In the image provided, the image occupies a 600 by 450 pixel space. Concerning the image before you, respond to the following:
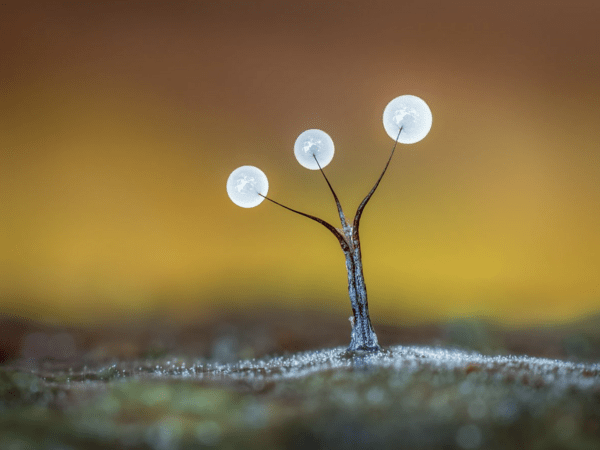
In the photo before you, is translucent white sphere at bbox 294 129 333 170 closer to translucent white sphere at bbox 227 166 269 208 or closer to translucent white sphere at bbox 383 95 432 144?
translucent white sphere at bbox 227 166 269 208

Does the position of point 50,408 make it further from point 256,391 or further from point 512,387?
point 512,387

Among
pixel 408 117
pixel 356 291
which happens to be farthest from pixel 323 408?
pixel 408 117

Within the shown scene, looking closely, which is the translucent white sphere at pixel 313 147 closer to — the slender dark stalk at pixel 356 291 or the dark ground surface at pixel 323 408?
the slender dark stalk at pixel 356 291

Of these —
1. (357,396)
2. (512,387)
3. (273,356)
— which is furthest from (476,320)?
(357,396)

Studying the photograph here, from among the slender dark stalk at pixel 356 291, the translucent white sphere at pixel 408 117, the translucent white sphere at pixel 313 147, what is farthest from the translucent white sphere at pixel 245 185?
the translucent white sphere at pixel 408 117

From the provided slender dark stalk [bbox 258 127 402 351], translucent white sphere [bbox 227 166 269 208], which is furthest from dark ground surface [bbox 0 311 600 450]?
translucent white sphere [bbox 227 166 269 208]
